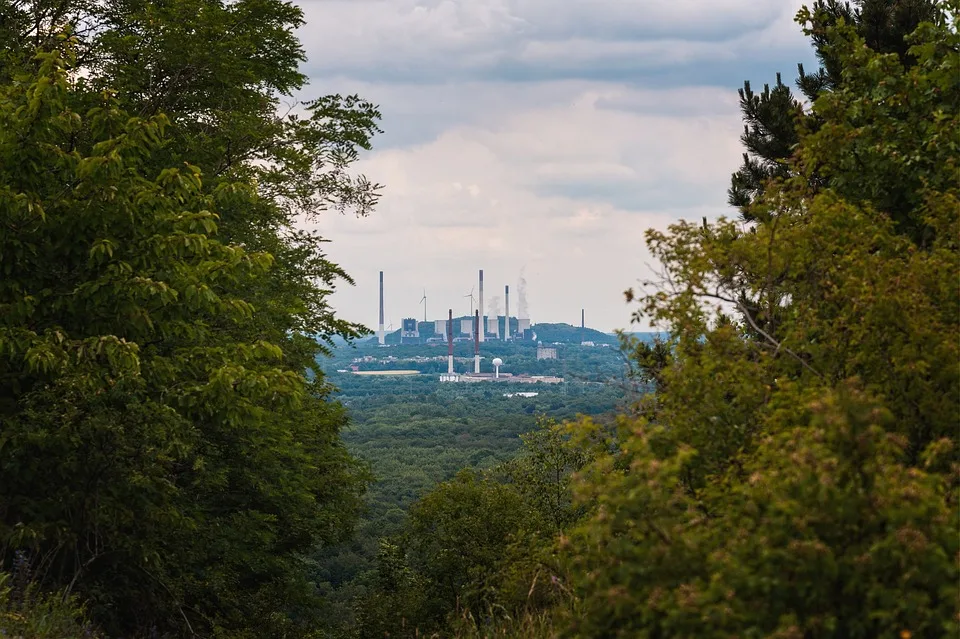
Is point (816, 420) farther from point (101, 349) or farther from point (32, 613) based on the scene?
point (101, 349)

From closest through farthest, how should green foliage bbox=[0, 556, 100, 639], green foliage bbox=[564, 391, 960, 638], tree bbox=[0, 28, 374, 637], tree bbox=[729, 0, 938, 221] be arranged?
1. green foliage bbox=[564, 391, 960, 638]
2. green foliage bbox=[0, 556, 100, 639]
3. tree bbox=[0, 28, 374, 637]
4. tree bbox=[729, 0, 938, 221]

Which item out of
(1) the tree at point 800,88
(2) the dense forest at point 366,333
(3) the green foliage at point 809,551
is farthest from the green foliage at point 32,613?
(1) the tree at point 800,88

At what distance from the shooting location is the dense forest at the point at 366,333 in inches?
232

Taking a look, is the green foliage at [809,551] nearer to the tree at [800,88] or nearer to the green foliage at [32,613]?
the green foliage at [32,613]

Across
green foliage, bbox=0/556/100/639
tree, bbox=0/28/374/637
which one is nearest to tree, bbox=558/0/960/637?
green foliage, bbox=0/556/100/639

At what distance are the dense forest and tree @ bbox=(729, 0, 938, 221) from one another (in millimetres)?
79

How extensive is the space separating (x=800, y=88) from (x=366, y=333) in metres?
12.2

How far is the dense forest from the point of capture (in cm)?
589

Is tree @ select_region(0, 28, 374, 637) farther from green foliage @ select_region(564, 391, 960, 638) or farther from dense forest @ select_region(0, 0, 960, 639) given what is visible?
green foliage @ select_region(564, 391, 960, 638)

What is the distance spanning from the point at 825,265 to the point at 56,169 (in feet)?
32.0

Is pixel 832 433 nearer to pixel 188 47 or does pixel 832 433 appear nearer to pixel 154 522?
pixel 154 522

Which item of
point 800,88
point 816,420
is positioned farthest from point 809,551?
point 800,88

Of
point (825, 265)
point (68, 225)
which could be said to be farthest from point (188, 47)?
point (825, 265)

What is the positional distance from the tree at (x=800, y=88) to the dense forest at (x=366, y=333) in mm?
79
